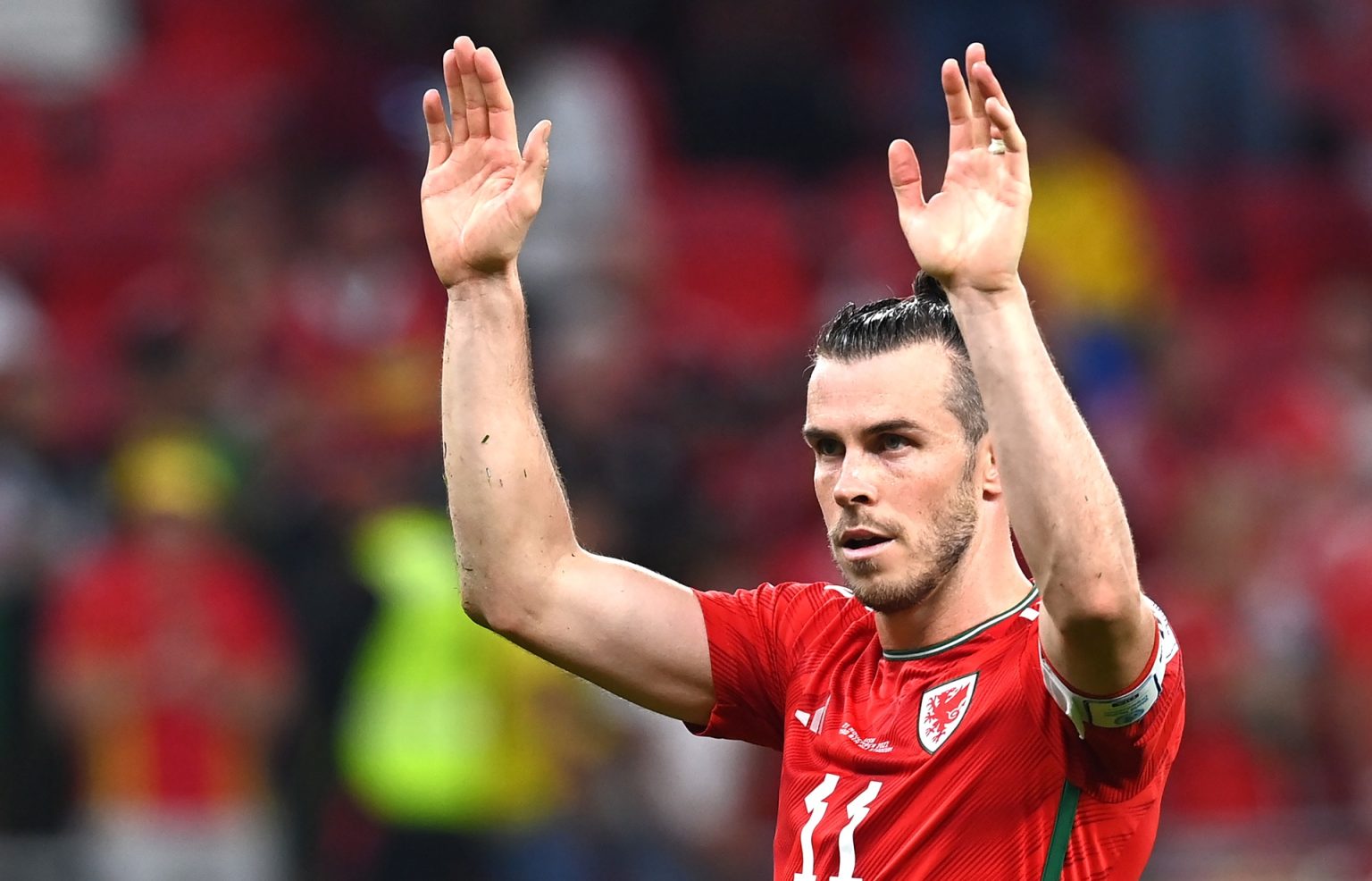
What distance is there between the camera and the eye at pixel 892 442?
155 inches

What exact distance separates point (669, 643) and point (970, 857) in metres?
0.81

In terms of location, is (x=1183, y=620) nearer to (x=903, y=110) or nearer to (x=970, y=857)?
(x=903, y=110)

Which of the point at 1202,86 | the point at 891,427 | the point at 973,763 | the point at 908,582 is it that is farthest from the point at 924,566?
the point at 1202,86

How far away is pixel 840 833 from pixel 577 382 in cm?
602

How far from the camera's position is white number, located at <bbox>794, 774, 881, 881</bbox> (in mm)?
3838

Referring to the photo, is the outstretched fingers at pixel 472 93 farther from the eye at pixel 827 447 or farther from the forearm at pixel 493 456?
the eye at pixel 827 447

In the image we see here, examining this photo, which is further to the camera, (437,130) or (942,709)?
(437,130)

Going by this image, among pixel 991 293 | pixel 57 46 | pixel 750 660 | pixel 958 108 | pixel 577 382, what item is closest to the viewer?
pixel 991 293

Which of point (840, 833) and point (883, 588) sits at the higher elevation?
point (883, 588)

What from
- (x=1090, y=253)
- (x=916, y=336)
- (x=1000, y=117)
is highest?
(x=1090, y=253)

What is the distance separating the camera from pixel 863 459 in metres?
3.95

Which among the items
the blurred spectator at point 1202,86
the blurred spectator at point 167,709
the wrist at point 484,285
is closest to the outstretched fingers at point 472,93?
the wrist at point 484,285

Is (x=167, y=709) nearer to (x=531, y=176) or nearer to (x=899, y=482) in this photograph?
(x=531, y=176)

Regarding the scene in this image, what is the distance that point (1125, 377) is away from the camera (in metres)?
11.0
